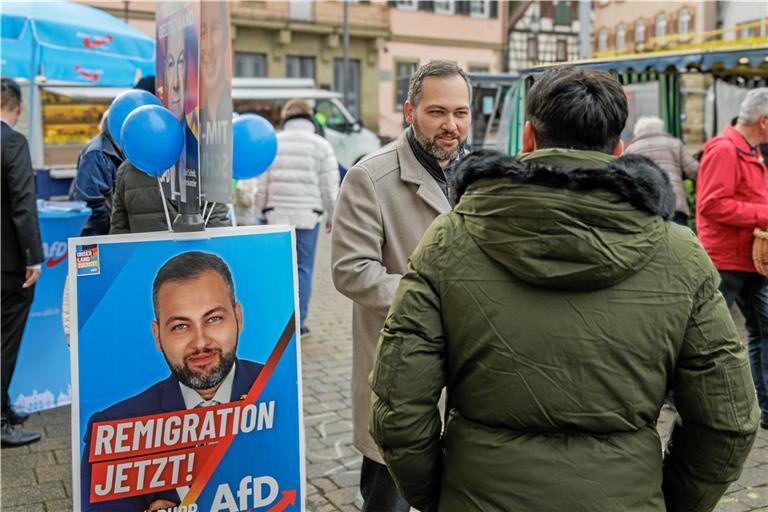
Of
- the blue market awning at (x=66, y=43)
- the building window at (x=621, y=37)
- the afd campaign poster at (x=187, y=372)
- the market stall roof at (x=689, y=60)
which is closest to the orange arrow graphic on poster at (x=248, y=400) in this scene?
the afd campaign poster at (x=187, y=372)

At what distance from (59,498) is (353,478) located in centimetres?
141

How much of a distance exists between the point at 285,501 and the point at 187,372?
2.08 ft

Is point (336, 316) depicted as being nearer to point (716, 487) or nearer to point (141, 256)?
point (141, 256)

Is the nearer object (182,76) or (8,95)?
(182,76)

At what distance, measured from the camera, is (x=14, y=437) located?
4.38 metres

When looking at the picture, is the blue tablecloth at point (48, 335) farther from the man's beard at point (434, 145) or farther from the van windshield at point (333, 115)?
the van windshield at point (333, 115)

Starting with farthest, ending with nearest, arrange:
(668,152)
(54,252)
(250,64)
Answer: (250,64) → (668,152) → (54,252)

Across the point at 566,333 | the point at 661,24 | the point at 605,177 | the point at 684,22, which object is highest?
the point at 661,24

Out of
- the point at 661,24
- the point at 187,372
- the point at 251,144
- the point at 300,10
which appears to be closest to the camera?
the point at 187,372

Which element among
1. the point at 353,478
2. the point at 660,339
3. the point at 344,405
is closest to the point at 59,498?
the point at 353,478

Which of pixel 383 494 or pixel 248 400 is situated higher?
pixel 248 400

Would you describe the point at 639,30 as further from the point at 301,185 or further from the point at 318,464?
the point at 318,464

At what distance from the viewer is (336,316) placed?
777 cm

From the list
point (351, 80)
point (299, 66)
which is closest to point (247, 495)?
point (299, 66)
